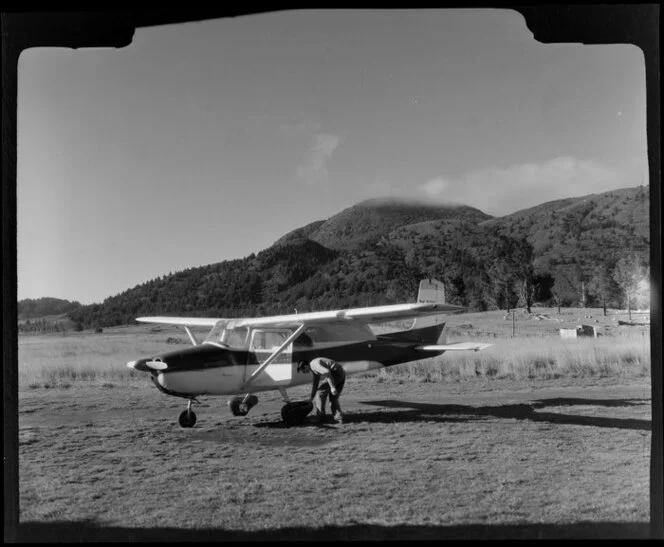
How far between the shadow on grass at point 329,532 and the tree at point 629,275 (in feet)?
5.97

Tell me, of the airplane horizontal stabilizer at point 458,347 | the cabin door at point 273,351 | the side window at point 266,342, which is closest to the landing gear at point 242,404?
the cabin door at point 273,351

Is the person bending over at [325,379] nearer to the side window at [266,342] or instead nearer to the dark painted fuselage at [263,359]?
the dark painted fuselage at [263,359]

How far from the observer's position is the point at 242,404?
16.7 feet

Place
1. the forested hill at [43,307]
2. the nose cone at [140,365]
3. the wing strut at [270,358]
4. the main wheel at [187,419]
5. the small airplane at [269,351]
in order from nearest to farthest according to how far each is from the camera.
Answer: the forested hill at [43,307], the nose cone at [140,365], the main wheel at [187,419], the small airplane at [269,351], the wing strut at [270,358]

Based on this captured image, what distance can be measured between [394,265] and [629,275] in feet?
7.08

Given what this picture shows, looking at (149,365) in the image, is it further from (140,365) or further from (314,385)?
(314,385)

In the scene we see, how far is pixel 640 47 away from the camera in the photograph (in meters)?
2.62

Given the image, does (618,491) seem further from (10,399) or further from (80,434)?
(80,434)

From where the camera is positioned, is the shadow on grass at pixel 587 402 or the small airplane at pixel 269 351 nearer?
the shadow on grass at pixel 587 402

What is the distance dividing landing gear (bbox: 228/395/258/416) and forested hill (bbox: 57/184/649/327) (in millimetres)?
852

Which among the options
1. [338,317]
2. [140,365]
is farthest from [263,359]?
[140,365]

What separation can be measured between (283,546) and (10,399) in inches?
63.2

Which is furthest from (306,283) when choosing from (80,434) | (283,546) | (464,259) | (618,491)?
(618,491)

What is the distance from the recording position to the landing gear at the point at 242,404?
16.5 feet
